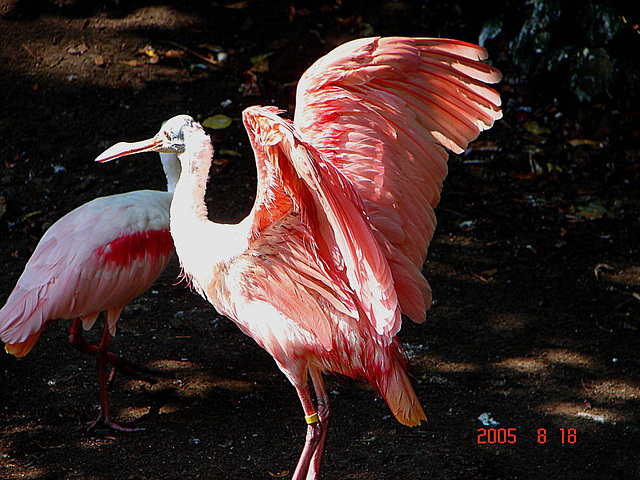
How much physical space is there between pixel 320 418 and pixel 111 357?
1.29m

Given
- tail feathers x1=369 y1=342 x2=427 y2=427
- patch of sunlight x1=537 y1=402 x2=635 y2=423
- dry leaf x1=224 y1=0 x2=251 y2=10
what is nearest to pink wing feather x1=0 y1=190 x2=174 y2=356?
tail feathers x1=369 y1=342 x2=427 y2=427

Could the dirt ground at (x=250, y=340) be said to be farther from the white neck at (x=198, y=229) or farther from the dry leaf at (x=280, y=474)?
the white neck at (x=198, y=229)

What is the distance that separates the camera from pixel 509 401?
4012 mm

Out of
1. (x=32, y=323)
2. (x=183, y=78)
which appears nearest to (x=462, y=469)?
(x=32, y=323)

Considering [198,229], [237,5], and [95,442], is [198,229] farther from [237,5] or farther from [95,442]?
[237,5]

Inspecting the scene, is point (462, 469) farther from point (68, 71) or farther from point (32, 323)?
point (68, 71)

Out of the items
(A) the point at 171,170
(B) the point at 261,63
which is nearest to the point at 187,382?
(A) the point at 171,170

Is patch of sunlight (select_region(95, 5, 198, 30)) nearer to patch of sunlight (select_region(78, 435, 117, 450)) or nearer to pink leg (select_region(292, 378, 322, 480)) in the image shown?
patch of sunlight (select_region(78, 435, 117, 450))

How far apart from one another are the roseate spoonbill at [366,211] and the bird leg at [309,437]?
0.05 ft

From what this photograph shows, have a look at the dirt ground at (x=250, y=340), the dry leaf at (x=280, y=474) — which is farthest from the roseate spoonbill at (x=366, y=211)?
the dirt ground at (x=250, y=340)

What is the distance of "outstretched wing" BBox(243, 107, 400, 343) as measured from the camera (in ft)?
8.19

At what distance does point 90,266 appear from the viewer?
12.5 ft

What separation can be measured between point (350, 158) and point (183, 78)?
3757 millimetres

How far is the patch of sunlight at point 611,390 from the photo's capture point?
4.01m
